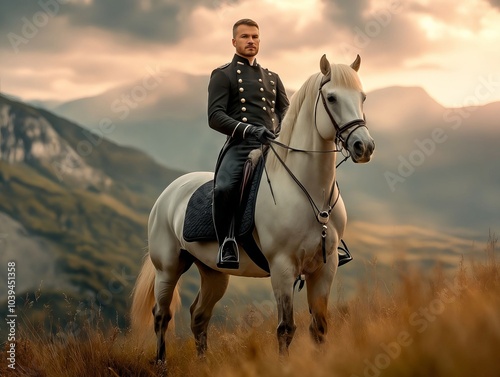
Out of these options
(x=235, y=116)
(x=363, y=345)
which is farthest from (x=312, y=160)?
(x=363, y=345)

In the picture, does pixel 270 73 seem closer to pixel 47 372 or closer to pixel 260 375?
pixel 260 375

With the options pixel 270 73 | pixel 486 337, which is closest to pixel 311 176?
pixel 270 73

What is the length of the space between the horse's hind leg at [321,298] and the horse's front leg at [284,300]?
0.30 m

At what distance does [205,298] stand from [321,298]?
221 centimetres

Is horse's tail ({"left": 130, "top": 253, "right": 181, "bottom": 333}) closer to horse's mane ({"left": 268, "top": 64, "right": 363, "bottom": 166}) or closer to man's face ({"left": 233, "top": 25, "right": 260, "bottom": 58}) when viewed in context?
horse's mane ({"left": 268, "top": 64, "right": 363, "bottom": 166})

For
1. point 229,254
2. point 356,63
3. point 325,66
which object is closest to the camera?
point 325,66

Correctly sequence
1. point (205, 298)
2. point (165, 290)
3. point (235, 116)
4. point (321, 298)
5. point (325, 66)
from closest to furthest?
point (325, 66)
point (321, 298)
point (235, 116)
point (205, 298)
point (165, 290)

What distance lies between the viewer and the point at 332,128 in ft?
20.1

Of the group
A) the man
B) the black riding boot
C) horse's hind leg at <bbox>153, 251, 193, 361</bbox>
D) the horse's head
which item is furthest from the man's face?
horse's hind leg at <bbox>153, 251, 193, 361</bbox>

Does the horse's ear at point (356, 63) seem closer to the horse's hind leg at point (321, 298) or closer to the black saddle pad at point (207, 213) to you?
the black saddle pad at point (207, 213)

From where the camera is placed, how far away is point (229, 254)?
22.9 ft

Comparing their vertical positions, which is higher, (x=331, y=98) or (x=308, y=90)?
(x=308, y=90)

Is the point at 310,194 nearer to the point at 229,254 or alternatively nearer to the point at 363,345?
the point at 229,254

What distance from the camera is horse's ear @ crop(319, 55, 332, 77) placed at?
6203 millimetres
